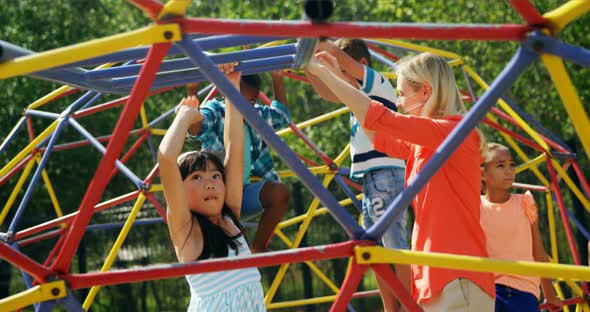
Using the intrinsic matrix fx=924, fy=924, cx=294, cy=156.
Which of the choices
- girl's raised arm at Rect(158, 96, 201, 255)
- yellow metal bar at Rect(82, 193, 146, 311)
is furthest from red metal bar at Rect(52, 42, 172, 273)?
yellow metal bar at Rect(82, 193, 146, 311)

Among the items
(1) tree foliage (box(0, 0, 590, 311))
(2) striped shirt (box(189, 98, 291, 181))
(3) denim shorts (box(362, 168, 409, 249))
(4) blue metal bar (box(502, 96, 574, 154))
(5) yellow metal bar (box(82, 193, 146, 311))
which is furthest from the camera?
(1) tree foliage (box(0, 0, 590, 311))

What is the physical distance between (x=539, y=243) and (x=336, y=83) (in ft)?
7.53

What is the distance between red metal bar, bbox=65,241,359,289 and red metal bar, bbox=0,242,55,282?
0.06 m

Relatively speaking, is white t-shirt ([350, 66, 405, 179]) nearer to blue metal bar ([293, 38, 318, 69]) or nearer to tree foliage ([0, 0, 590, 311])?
blue metal bar ([293, 38, 318, 69])

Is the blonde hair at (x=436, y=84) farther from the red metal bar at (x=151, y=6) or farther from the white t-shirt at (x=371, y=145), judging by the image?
the red metal bar at (x=151, y=6)

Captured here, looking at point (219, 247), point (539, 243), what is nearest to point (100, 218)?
point (539, 243)

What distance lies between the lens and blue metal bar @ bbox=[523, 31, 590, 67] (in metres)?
2.50

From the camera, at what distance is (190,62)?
3666 millimetres

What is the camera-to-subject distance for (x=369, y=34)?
2475 mm

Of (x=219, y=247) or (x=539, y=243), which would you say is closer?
(x=219, y=247)

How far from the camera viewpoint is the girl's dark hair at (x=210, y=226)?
3412 millimetres

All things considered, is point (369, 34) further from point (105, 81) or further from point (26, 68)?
point (105, 81)

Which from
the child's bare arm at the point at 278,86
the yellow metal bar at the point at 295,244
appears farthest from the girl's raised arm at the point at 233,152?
the yellow metal bar at the point at 295,244

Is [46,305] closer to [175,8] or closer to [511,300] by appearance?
[175,8]
